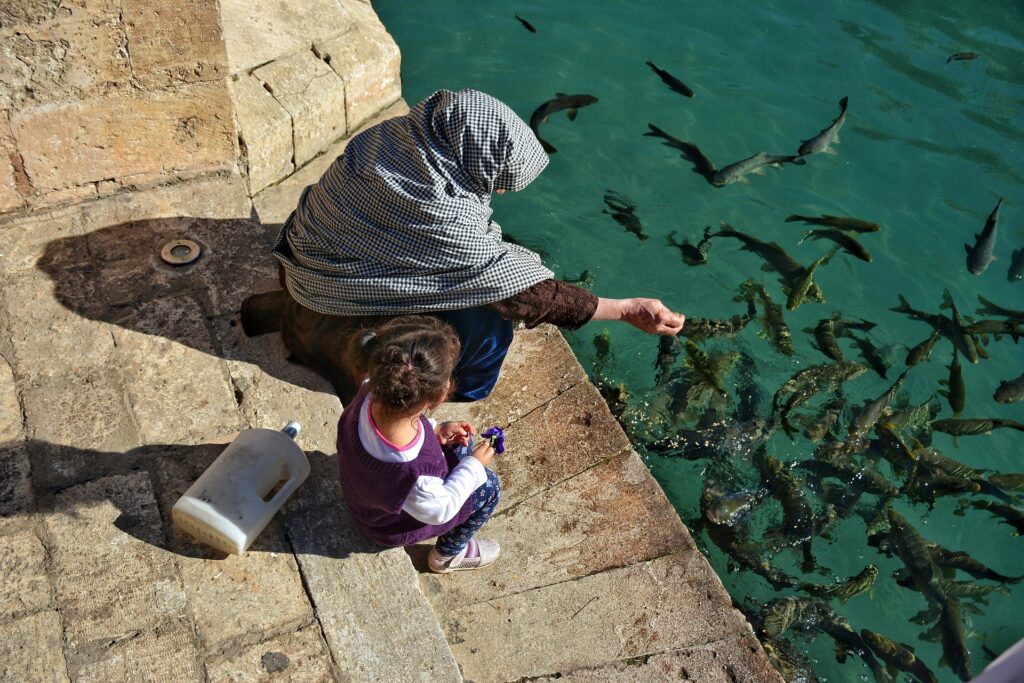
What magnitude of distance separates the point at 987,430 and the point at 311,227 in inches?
162

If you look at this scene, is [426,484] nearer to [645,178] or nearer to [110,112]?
[110,112]

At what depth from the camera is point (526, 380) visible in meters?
4.56

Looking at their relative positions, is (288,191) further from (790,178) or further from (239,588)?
(790,178)

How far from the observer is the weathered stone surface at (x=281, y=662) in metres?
2.89

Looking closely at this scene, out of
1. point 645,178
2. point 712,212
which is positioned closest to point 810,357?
point 712,212

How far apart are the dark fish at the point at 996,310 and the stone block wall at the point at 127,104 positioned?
4768mm

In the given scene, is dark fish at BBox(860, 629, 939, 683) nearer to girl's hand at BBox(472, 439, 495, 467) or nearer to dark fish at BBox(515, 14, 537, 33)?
girl's hand at BBox(472, 439, 495, 467)

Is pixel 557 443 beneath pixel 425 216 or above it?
beneath

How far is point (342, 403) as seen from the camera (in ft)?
13.0

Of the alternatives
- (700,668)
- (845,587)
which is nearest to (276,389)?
(700,668)

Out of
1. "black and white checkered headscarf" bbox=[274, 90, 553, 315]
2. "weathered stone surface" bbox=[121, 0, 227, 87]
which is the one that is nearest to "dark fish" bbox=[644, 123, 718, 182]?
"black and white checkered headscarf" bbox=[274, 90, 553, 315]

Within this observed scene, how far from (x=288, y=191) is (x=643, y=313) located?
2.50 m

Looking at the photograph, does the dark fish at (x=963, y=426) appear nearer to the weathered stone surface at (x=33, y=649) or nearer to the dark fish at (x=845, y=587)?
the dark fish at (x=845, y=587)

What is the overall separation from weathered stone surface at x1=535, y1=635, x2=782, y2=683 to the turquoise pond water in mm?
850
